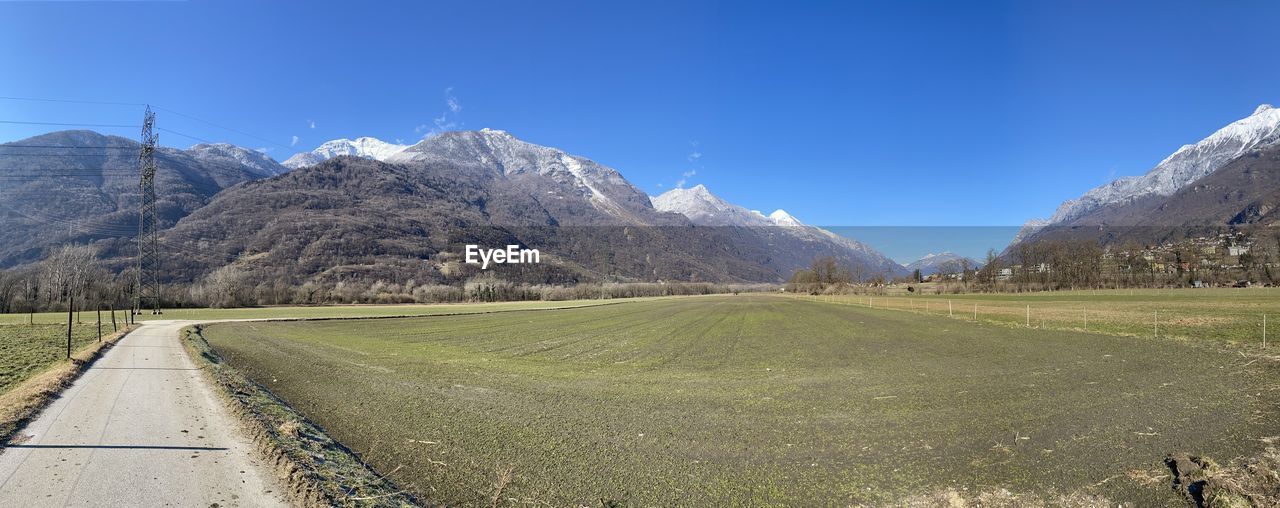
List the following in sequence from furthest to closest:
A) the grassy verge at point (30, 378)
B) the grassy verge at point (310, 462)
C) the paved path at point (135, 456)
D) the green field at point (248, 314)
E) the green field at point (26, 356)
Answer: the green field at point (248, 314), the green field at point (26, 356), the grassy verge at point (30, 378), the grassy verge at point (310, 462), the paved path at point (135, 456)

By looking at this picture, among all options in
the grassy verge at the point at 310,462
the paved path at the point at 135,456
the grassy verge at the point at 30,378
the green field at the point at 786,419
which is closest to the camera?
the paved path at the point at 135,456

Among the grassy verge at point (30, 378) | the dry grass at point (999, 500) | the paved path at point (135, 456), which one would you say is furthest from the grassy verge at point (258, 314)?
the dry grass at point (999, 500)

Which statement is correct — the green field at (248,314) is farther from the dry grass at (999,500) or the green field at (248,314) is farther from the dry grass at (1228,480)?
the dry grass at (1228,480)

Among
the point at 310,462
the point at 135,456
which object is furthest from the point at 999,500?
the point at 135,456

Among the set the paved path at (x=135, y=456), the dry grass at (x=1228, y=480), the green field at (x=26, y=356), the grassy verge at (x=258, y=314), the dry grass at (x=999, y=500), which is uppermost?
the paved path at (x=135, y=456)

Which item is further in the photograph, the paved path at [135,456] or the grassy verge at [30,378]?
the grassy verge at [30,378]

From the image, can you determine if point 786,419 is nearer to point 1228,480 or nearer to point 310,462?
point 1228,480

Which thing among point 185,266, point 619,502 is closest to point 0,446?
point 619,502

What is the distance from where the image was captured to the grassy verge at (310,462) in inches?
260

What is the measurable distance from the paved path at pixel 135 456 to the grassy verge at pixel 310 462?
25cm

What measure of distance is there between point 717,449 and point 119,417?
1238 centimetres

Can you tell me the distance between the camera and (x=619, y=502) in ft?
22.9

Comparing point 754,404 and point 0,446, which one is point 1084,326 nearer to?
point 754,404

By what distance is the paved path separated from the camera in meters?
6.48
